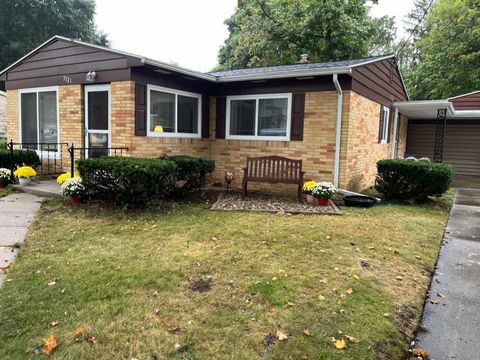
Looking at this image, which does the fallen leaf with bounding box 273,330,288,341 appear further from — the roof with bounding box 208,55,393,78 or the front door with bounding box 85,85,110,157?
the front door with bounding box 85,85,110,157

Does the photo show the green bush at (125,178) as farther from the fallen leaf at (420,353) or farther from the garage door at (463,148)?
the garage door at (463,148)

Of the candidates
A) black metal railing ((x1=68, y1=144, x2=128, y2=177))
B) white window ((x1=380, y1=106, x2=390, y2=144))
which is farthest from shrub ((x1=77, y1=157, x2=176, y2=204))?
white window ((x1=380, y1=106, x2=390, y2=144))

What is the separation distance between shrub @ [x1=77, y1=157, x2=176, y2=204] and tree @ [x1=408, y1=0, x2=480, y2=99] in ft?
61.1

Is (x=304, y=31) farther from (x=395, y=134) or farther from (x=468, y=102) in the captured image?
(x=395, y=134)

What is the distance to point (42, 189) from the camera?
24.2 feet

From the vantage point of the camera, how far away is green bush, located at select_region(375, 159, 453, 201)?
25.3 ft

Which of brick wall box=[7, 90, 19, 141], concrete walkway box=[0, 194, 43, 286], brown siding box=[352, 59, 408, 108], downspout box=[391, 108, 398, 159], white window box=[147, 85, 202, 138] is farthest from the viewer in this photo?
downspout box=[391, 108, 398, 159]

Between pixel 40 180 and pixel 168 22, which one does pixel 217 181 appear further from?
pixel 168 22

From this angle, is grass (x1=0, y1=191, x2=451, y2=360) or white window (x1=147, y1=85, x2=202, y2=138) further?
white window (x1=147, y1=85, x2=202, y2=138)

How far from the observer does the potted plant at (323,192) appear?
7.16m

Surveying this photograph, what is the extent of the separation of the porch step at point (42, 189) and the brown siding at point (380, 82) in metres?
6.68

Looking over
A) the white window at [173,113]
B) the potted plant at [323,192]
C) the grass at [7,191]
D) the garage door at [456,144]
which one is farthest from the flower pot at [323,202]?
the garage door at [456,144]

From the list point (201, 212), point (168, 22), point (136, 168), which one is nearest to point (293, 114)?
point (201, 212)

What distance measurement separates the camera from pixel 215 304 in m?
3.12
